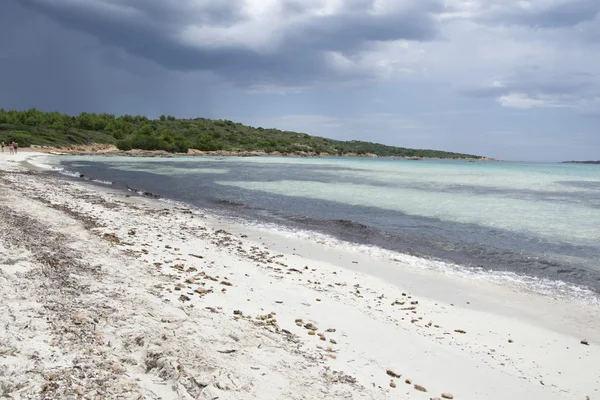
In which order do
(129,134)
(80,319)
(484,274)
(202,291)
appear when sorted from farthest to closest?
(129,134), (484,274), (202,291), (80,319)

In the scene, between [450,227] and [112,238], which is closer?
[112,238]

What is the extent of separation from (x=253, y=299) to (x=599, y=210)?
20793 millimetres

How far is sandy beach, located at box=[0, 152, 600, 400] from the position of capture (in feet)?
11.5

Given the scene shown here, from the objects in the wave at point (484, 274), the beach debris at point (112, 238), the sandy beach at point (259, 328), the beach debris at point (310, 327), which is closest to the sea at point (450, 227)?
the wave at point (484, 274)

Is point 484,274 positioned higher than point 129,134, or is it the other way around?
point 129,134

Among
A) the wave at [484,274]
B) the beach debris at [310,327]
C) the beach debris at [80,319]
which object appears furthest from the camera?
the wave at [484,274]

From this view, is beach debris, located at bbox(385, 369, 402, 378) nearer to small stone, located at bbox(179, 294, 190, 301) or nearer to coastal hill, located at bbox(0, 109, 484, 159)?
small stone, located at bbox(179, 294, 190, 301)

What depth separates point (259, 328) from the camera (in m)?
4.84

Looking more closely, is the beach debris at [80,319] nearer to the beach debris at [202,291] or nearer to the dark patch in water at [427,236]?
the beach debris at [202,291]

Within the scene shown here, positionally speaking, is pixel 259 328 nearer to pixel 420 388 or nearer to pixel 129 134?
pixel 420 388

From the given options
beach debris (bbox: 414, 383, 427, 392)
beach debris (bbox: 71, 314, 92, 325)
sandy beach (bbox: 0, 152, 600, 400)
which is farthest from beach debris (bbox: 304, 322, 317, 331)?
beach debris (bbox: 71, 314, 92, 325)

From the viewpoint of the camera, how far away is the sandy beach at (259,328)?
138 inches

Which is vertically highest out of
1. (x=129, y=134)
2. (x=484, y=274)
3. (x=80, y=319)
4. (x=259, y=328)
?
(x=129, y=134)

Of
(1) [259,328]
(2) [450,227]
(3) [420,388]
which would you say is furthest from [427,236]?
(3) [420,388]
